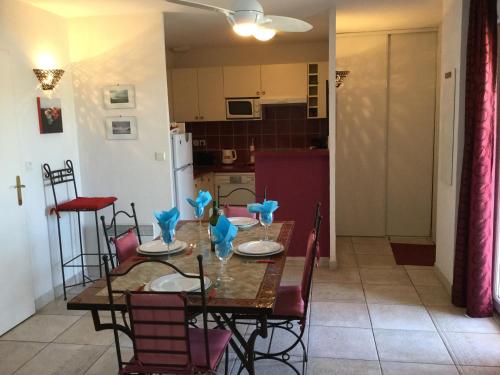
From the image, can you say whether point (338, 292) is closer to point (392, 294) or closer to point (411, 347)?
point (392, 294)

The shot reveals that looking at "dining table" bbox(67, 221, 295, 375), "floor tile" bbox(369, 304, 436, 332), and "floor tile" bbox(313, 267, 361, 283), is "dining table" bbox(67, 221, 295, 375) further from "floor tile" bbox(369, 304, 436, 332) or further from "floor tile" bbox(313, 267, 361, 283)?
"floor tile" bbox(313, 267, 361, 283)

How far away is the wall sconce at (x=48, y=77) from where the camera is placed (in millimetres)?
3949

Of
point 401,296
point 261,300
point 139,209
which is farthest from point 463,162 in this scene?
point 139,209

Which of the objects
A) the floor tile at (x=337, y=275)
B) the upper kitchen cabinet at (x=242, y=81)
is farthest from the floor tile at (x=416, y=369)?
the upper kitchen cabinet at (x=242, y=81)

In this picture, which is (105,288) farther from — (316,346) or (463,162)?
(463,162)

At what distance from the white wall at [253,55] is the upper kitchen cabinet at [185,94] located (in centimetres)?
32

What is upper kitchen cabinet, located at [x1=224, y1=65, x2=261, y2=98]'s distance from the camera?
243 inches

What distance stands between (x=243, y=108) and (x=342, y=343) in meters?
3.83

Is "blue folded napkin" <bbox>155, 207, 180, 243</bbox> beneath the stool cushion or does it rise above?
above

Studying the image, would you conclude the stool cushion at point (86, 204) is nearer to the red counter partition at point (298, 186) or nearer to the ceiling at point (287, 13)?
the red counter partition at point (298, 186)

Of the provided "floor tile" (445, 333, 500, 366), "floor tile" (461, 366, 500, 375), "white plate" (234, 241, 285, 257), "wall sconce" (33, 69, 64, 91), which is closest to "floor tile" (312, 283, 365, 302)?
"floor tile" (445, 333, 500, 366)

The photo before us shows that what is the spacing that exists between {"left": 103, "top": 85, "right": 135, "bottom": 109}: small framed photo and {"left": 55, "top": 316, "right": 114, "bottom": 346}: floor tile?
205 cm

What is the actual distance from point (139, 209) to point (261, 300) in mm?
2861

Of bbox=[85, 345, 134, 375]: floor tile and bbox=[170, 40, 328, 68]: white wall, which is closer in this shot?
bbox=[85, 345, 134, 375]: floor tile
